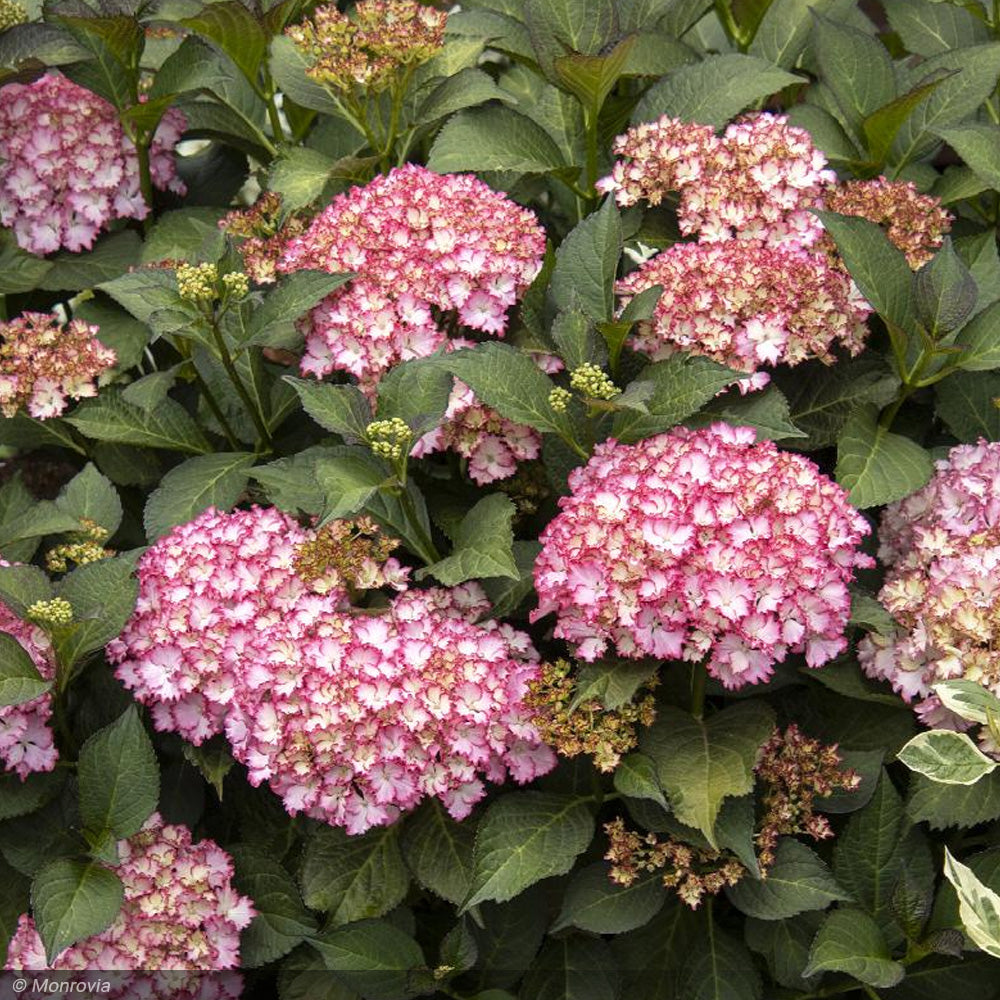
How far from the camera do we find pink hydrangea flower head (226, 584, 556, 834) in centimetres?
171

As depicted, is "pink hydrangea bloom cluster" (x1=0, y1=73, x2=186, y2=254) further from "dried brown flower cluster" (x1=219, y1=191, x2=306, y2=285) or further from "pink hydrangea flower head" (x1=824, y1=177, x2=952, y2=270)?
"pink hydrangea flower head" (x1=824, y1=177, x2=952, y2=270)

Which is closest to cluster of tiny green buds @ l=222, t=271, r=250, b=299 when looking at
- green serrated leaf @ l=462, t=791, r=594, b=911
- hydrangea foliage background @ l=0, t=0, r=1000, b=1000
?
hydrangea foliage background @ l=0, t=0, r=1000, b=1000

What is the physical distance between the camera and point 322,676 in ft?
5.65

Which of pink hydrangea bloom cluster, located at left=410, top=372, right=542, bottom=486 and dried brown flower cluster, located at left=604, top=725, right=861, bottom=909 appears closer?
dried brown flower cluster, located at left=604, top=725, right=861, bottom=909

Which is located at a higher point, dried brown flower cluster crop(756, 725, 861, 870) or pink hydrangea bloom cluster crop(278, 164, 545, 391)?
pink hydrangea bloom cluster crop(278, 164, 545, 391)

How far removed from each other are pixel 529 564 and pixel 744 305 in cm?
43

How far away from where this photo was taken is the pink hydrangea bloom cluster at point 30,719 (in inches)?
72.8

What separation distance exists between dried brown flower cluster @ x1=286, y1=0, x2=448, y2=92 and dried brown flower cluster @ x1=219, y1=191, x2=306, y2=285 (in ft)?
0.67

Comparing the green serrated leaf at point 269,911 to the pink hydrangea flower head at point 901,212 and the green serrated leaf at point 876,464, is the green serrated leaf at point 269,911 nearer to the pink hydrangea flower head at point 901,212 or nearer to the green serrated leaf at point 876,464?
the green serrated leaf at point 876,464

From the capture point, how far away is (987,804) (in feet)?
5.97

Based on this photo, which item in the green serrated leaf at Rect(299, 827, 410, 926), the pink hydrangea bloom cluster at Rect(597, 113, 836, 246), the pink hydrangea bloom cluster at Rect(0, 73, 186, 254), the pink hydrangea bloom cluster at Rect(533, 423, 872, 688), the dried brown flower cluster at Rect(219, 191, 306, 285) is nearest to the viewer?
the pink hydrangea bloom cluster at Rect(533, 423, 872, 688)

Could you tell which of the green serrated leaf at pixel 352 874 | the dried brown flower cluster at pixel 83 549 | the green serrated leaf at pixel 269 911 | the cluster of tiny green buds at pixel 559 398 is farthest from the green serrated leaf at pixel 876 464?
the dried brown flower cluster at pixel 83 549

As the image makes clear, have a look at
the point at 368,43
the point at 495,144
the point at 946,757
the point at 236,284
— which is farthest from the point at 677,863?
the point at 368,43

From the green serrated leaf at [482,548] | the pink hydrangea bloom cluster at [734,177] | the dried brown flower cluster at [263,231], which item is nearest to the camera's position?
the green serrated leaf at [482,548]
